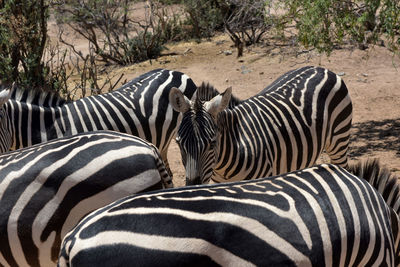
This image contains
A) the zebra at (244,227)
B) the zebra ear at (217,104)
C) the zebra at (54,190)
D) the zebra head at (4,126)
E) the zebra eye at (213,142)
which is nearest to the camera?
the zebra at (244,227)

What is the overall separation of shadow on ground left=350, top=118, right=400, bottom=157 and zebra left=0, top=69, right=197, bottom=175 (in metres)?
3.01

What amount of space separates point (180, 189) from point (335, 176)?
0.72 metres

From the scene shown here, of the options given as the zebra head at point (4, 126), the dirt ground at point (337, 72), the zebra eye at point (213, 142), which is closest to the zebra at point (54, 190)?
the zebra eye at point (213, 142)

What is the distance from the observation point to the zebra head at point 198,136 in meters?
3.90

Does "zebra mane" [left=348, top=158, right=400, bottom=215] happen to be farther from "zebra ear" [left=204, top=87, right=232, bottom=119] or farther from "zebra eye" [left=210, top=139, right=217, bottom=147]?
"zebra ear" [left=204, top=87, right=232, bottom=119]

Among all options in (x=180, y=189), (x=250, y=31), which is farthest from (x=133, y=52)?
(x=180, y=189)

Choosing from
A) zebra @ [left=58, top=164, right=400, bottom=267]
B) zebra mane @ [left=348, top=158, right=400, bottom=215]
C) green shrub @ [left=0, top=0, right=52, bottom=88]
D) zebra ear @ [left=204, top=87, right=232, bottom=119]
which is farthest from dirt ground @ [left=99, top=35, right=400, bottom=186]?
zebra @ [left=58, top=164, right=400, bottom=267]

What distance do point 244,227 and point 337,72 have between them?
31.4ft

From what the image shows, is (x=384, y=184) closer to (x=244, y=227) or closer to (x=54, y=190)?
(x=244, y=227)

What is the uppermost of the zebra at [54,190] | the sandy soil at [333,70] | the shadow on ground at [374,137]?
the zebra at [54,190]

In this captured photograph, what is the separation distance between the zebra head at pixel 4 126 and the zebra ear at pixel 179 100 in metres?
1.29

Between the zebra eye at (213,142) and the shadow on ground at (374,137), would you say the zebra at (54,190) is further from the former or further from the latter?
the shadow on ground at (374,137)

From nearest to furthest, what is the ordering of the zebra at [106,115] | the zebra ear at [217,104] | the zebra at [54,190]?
the zebra at [54,190], the zebra ear at [217,104], the zebra at [106,115]

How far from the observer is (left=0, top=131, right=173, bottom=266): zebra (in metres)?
3.02
